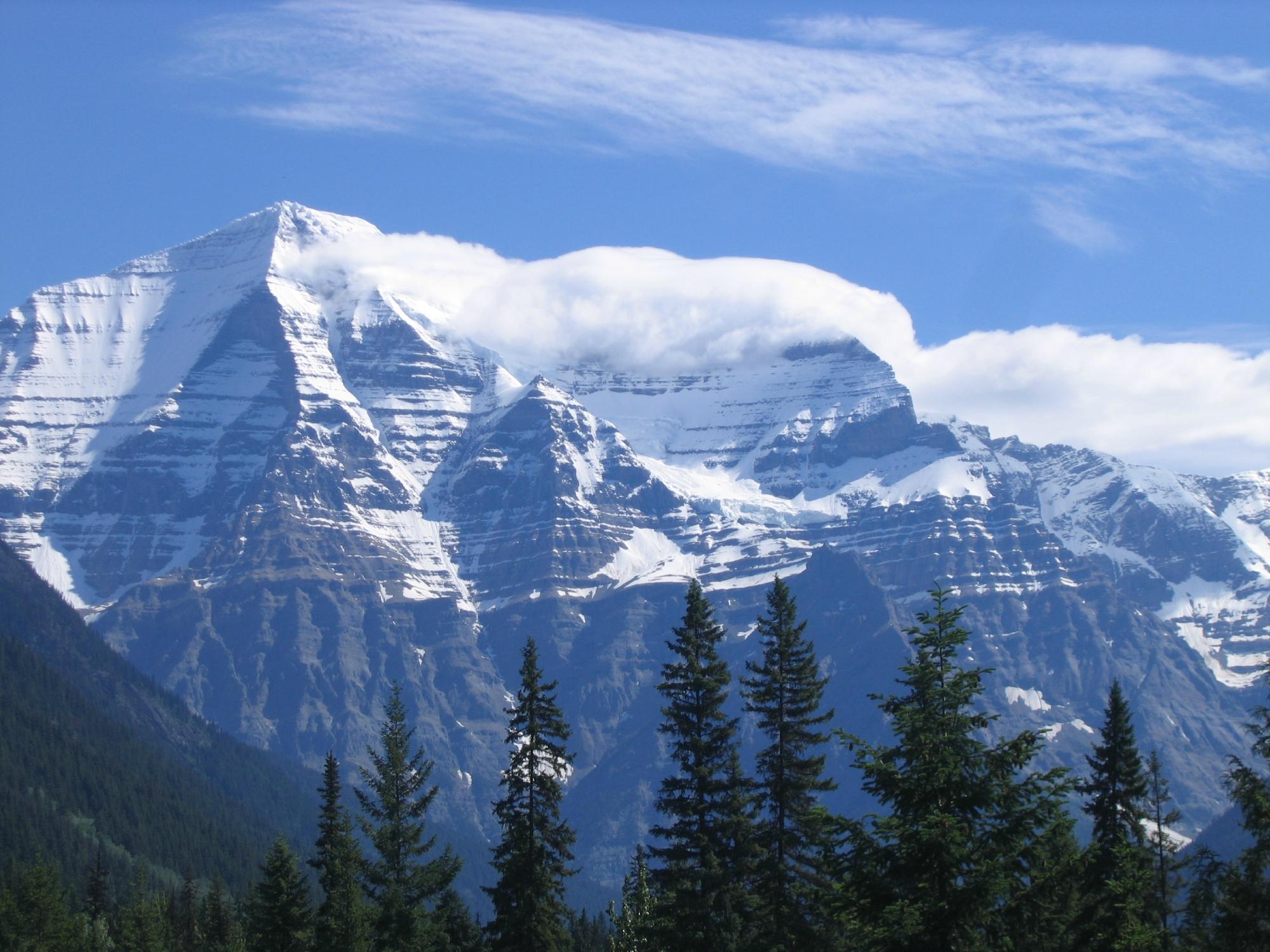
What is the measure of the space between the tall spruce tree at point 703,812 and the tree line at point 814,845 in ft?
0.23

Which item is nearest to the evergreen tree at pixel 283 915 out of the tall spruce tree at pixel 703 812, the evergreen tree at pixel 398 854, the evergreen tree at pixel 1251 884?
the evergreen tree at pixel 398 854

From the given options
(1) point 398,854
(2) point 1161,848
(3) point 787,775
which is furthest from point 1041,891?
(1) point 398,854

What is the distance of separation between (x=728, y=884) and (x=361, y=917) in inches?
800

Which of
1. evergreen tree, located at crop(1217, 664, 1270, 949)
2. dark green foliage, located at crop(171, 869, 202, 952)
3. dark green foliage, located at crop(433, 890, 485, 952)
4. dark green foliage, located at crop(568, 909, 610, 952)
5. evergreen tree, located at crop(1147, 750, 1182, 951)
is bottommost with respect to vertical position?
evergreen tree, located at crop(1217, 664, 1270, 949)

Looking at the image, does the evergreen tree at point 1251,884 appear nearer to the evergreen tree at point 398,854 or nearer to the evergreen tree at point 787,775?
the evergreen tree at point 787,775

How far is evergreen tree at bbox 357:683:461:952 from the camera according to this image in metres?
65.2

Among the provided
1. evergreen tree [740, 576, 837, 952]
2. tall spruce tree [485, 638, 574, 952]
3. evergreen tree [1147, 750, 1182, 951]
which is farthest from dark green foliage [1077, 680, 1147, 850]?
tall spruce tree [485, 638, 574, 952]

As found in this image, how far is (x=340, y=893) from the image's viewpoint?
228 ft

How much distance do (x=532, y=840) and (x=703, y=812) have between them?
7061 millimetres

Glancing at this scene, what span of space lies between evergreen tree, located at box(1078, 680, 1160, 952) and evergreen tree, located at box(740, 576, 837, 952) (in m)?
8.61

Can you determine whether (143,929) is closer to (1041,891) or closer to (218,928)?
(218,928)

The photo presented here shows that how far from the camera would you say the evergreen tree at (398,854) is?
65188 mm

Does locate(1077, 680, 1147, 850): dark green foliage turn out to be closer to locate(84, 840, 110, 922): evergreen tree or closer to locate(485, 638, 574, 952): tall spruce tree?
locate(485, 638, 574, 952): tall spruce tree

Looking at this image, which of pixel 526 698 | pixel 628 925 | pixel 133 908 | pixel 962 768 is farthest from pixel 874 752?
pixel 133 908
